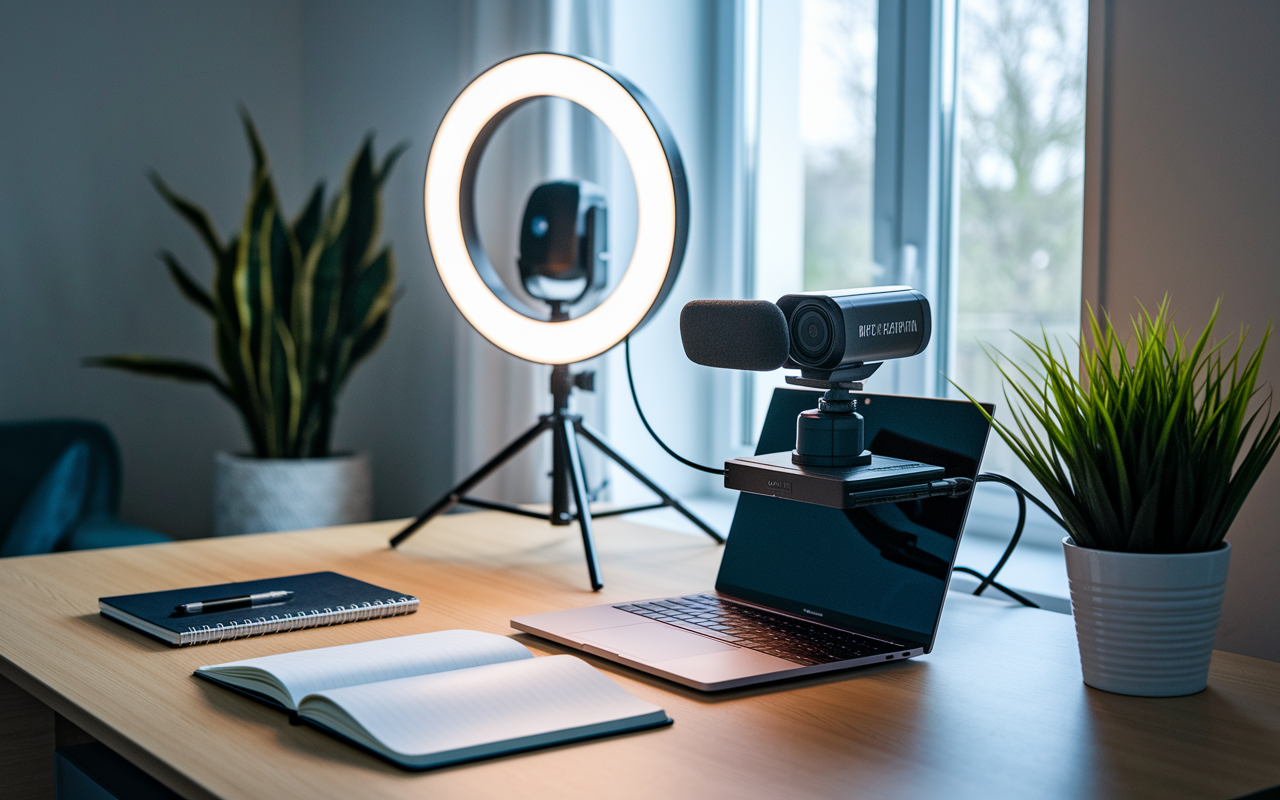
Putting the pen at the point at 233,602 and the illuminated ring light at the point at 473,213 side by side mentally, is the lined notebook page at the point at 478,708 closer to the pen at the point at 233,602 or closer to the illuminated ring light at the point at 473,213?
the pen at the point at 233,602

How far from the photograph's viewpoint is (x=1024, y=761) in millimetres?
647

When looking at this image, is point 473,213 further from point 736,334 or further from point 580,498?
point 736,334

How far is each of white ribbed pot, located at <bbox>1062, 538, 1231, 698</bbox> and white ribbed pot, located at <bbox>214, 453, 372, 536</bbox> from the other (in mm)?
1800

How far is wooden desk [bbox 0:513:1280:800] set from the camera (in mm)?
616

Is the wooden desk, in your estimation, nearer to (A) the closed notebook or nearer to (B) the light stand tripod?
(A) the closed notebook

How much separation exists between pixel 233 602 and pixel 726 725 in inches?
19.7

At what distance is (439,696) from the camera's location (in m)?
0.70

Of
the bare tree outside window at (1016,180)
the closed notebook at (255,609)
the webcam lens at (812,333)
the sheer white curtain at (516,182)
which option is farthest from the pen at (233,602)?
the bare tree outside window at (1016,180)

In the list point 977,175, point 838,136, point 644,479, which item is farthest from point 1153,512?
point 838,136

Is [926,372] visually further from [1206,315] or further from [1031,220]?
[1206,315]

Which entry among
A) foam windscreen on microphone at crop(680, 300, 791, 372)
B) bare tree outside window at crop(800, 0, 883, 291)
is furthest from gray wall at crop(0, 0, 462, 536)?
foam windscreen on microphone at crop(680, 300, 791, 372)

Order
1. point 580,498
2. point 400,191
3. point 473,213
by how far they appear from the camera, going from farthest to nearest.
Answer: point 400,191
point 473,213
point 580,498

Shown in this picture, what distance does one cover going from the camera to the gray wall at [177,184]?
254 centimetres

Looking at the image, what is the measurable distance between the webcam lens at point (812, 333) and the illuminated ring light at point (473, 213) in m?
0.34
